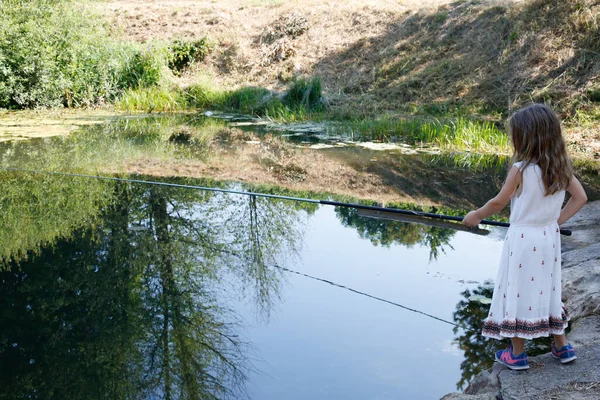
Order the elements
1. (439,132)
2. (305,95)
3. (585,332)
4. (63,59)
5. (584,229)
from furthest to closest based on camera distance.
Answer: (63,59) → (305,95) → (439,132) → (584,229) → (585,332)

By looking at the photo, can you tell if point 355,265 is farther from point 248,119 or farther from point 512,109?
point 248,119

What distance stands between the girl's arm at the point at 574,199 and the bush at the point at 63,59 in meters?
13.1

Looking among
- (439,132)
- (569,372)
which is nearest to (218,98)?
(439,132)

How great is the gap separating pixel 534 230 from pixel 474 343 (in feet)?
3.77

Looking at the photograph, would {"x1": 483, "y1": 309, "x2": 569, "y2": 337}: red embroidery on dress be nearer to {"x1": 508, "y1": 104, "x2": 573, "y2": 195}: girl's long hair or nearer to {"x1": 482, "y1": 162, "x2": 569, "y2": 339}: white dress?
{"x1": 482, "y1": 162, "x2": 569, "y2": 339}: white dress

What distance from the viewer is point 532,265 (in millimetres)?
3041

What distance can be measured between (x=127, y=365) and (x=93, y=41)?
13.5 m

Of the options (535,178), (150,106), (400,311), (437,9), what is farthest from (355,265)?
(437,9)

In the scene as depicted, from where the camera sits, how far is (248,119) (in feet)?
46.3

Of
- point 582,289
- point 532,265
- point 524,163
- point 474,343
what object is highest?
point 524,163

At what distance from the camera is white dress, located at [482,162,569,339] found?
9.95ft

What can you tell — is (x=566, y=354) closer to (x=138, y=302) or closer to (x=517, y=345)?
(x=517, y=345)

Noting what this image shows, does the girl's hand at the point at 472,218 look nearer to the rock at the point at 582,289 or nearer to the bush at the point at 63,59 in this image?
the rock at the point at 582,289

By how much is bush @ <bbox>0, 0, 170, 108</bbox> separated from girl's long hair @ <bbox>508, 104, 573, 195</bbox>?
42.7 ft
